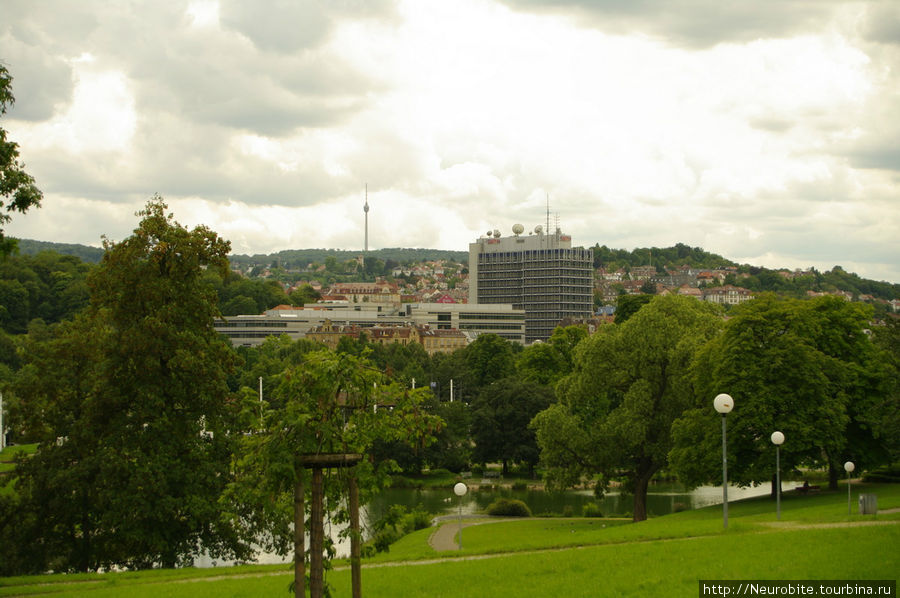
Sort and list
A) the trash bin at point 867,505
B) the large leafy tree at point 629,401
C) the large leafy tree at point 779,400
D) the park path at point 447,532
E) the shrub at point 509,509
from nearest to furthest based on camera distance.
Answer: the trash bin at point 867,505
the park path at point 447,532
the large leafy tree at point 779,400
the large leafy tree at point 629,401
the shrub at point 509,509

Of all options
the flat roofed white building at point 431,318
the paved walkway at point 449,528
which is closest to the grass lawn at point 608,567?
the paved walkway at point 449,528

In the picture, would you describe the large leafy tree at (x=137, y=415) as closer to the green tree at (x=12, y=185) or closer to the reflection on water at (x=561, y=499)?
the green tree at (x=12, y=185)

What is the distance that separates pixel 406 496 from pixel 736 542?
140ft

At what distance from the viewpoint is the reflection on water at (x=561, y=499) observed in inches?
1921

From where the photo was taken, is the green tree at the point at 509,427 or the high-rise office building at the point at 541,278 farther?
the high-rise office building at the point at 541,278

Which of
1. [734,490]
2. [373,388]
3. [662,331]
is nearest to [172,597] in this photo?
[373,388]

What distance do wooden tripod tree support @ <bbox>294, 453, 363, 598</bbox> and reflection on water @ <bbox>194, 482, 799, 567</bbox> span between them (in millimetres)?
31403

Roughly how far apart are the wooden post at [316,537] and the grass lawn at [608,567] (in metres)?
3.76

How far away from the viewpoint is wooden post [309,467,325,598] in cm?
1340

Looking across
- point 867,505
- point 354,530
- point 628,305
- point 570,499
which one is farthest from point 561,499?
point 354,530

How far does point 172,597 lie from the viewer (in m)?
18.4

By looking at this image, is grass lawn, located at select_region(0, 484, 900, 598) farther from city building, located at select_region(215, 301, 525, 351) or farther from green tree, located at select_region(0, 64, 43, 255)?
city building, located at select_region(215, 301, 525, 351)

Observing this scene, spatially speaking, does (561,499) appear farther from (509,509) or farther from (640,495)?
(640,495)

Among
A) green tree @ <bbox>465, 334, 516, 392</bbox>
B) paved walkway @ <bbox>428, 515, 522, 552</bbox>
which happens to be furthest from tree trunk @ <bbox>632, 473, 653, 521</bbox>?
green tree @ <bbox>465, 334, 516, 392</bbox>
